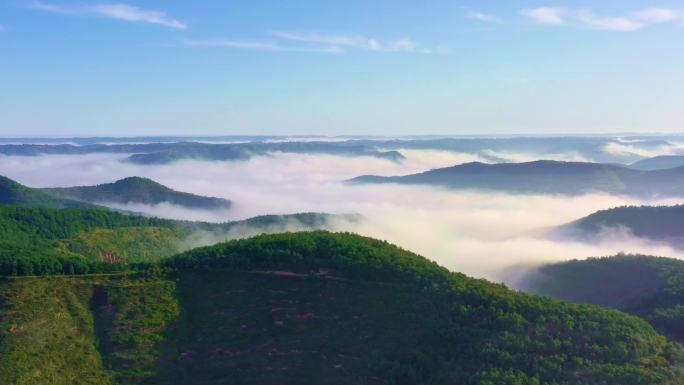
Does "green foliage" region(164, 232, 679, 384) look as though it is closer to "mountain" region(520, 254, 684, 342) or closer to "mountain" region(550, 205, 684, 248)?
"mountain" region(520, 254, 684, 342)

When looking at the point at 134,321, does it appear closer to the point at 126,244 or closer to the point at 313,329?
the point at 313,329

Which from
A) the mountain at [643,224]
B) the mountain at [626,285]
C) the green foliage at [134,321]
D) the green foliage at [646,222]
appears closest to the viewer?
the green foliage at [134,321]

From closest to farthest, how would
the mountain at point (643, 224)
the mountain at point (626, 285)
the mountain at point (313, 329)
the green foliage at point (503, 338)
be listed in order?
the green foliage at point (503, 338), the mountain at point (313, 329), the mountain at point (626, 285), the mountain at point (643, 224)

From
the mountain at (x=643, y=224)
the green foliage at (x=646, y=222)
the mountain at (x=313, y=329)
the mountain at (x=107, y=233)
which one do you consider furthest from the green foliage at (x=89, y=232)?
the green foliage at (x=646, y=222)

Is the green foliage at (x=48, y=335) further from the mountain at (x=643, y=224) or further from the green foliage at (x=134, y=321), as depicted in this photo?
the mountain at (x=643, y=224)

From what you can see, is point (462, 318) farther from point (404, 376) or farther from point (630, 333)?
point (630, 333)

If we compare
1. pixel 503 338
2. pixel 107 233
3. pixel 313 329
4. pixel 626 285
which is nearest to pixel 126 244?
pixel 107 233
